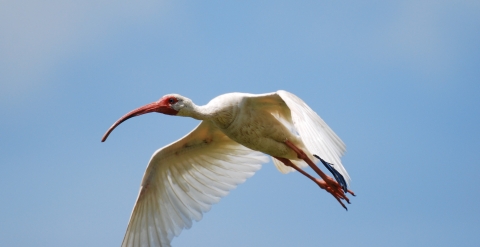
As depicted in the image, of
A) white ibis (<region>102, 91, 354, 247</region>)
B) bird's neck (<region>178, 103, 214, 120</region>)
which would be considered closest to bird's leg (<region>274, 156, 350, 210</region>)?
white ibis (<region>102, 91, 354, 247</region>)

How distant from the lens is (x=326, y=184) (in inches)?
639

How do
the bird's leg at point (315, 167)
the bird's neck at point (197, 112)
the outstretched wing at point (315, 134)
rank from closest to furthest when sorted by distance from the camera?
the outstretched wing at point (315, 134) < the bird's leg at point (315, 167) < the bird's neck at point (197, 112)

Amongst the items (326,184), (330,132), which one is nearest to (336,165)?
(330,132)

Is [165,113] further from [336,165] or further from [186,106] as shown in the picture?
[336,165]

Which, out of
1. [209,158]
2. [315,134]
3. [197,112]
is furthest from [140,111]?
[315,134]

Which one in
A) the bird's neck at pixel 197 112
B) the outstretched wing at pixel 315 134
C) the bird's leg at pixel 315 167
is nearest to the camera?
the outstretched wing at pixel 315 134

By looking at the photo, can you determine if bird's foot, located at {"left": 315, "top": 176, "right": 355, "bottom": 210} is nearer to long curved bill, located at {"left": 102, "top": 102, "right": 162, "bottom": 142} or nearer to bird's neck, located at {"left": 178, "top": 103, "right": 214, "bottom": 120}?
bird's neck, located at {"left": 178, "top": 103, "right": 214, "bottom": 120}

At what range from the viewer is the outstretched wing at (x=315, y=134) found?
1234cm

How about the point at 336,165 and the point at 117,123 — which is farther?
the point at 117,123

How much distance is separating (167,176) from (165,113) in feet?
6.73

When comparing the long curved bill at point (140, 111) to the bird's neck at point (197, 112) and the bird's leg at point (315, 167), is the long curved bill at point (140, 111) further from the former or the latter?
the bird's leg at point (315, 167)

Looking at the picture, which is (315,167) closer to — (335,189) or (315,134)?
(335,189)

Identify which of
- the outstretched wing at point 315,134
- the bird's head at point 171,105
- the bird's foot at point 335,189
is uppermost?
the bird's head at point 171,105

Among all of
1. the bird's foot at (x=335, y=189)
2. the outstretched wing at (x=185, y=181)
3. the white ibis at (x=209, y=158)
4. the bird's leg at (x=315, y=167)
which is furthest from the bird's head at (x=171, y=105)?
the bird's foot at (x=335, y=189)
